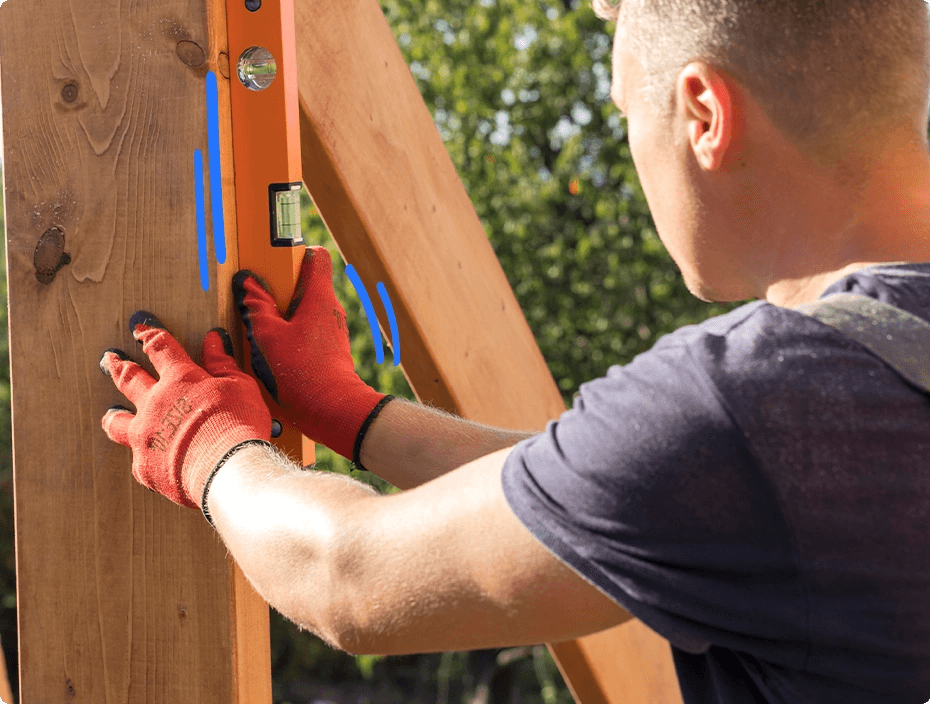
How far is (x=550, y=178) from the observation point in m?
3.20

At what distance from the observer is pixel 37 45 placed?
1.35 meters

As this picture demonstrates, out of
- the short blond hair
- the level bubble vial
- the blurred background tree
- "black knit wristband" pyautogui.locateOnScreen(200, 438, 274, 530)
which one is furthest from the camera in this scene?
the blurred background tree

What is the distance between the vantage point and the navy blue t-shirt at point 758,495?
0.88 meters

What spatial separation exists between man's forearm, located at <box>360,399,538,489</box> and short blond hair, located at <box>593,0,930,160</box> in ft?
2.38

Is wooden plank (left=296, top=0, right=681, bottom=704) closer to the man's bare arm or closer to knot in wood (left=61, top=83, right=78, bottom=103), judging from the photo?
knot in wood (left=61, top=83, right=78, bottom=103)

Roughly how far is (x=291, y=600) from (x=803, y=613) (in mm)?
577

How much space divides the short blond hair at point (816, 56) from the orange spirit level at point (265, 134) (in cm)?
58

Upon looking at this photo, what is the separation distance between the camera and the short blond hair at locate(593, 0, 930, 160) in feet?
3.40

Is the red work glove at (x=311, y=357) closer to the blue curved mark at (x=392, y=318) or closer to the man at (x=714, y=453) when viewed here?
the man at (x=714, y=453)

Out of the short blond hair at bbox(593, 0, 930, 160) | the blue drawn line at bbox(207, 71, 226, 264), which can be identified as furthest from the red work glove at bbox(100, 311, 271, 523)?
the short blond hair at bbox(593, 0, 930, 160)

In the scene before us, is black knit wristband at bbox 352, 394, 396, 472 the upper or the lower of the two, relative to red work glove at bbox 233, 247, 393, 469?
lower

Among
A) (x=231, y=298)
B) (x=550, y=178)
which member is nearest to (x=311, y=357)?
(x=231, y=298)

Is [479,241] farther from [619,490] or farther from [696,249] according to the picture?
[619,490]

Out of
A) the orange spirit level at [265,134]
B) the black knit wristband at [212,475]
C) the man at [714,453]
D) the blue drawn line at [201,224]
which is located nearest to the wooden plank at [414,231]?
the orange spirit level at [265,134]
